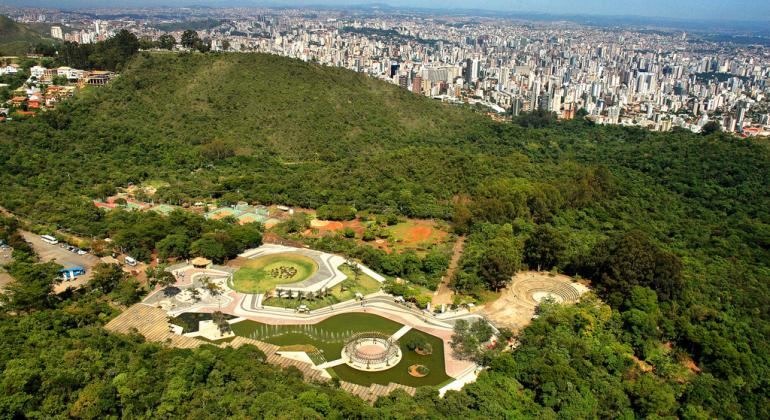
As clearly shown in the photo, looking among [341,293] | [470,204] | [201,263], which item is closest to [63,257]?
[201,263]

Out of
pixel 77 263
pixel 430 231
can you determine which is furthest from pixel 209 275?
pixel 430 231

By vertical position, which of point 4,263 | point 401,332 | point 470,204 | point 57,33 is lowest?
point 401,332

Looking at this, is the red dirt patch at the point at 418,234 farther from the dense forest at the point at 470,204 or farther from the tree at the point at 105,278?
the tree at the point at 105,278

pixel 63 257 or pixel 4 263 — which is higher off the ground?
pixel 4 263

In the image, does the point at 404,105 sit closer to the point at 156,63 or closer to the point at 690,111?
A: the point at 156,63

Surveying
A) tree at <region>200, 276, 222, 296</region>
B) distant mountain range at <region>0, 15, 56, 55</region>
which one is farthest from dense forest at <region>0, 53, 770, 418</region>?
distant mountain range at <region>0, 15, 56, 55</region>

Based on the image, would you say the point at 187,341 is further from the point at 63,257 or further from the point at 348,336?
the point at 63,257

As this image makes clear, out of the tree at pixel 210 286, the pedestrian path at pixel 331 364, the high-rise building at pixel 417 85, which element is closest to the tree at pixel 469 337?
the pedestrian path at pixel 331 364
